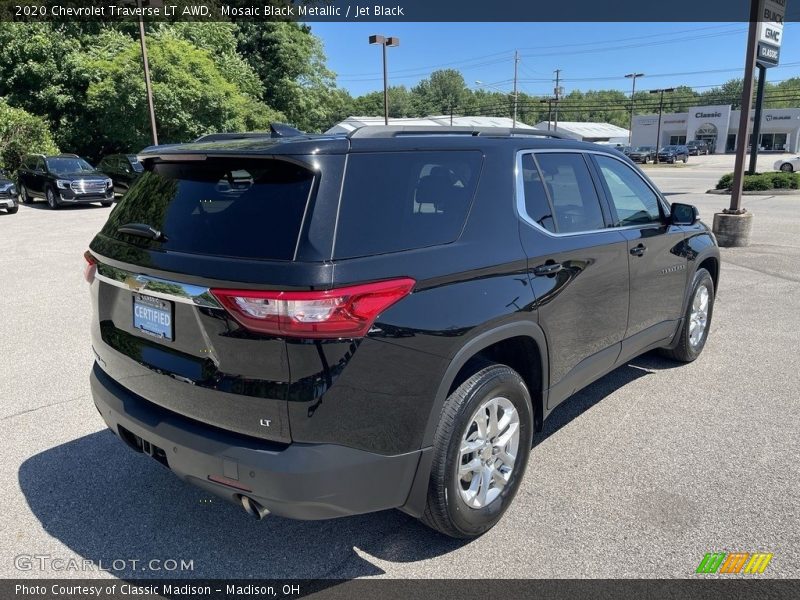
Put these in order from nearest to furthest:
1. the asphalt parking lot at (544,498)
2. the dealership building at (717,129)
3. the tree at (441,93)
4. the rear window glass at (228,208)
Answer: the rear window glass at (228,208) → the asphalt parking lot at (544,498) → the dealership building at (717,129) → the tree at (441,93)

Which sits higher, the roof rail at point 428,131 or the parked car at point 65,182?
the roof rail at point 428,131

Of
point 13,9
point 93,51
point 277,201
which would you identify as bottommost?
point 277,201

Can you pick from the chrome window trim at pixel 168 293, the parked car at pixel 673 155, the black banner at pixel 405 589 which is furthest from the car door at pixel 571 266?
the parked car at pixel 673 155

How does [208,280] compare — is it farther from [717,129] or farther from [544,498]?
[717,129]

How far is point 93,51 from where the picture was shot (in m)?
28.9

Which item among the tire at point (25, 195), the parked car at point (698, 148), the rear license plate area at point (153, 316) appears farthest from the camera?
the parked car at point (698, 148)

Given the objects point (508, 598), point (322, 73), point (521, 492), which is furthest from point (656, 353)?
point (322, 73)

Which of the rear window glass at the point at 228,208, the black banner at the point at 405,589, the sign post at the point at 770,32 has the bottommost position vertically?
the black banner at the point at 405,589

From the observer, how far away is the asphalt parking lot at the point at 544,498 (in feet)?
9.04

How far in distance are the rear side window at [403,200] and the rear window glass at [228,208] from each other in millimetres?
193

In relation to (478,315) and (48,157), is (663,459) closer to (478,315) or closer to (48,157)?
(478,315)

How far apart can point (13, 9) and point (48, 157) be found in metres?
13.5

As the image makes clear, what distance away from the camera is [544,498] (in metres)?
3.22

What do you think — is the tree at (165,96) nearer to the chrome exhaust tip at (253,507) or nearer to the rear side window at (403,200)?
the rear side window at (403,200)
